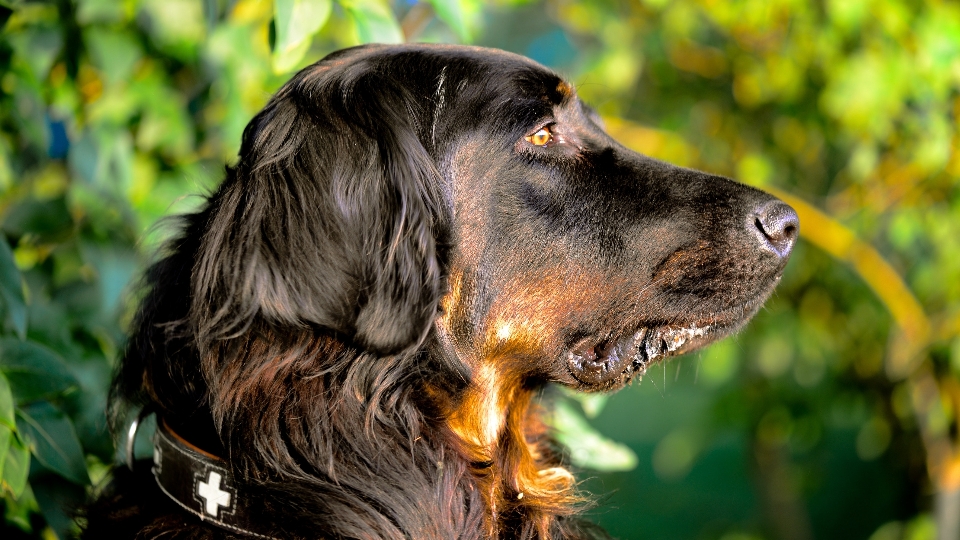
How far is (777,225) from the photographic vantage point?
6.73 feet

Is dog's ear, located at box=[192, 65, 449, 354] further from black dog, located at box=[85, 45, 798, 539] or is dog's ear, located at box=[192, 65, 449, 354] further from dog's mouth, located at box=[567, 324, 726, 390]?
dog's mouth, located at box=[567, 324, 726, 390]

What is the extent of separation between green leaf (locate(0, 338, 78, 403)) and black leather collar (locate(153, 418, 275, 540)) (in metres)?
0.29

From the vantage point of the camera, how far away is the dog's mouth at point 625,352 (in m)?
2.05

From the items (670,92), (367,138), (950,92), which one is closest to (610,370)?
(367,138)

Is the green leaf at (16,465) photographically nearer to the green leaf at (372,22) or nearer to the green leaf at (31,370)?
the green leaf at (31,370)

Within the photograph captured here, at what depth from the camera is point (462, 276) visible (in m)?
1.97

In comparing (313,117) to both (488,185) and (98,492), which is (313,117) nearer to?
(488,185)

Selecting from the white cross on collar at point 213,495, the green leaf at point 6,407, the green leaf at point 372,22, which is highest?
the green leaf at point 372,22

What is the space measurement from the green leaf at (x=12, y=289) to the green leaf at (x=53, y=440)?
22 cm

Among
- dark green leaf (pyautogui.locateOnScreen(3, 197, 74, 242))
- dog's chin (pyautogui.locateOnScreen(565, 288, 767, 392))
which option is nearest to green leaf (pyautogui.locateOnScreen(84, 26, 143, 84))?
dark green leaf (pyautogui.locateOnScreen(3, 197, 74, 242))

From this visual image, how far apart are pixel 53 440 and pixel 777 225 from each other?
1749mm

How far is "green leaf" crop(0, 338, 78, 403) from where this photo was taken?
1.83m

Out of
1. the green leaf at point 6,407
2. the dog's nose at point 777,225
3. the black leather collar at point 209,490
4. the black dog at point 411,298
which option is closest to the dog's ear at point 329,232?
the black dog at point 411,298

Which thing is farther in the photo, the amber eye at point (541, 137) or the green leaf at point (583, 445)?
the green leaf at point (583, 445)
